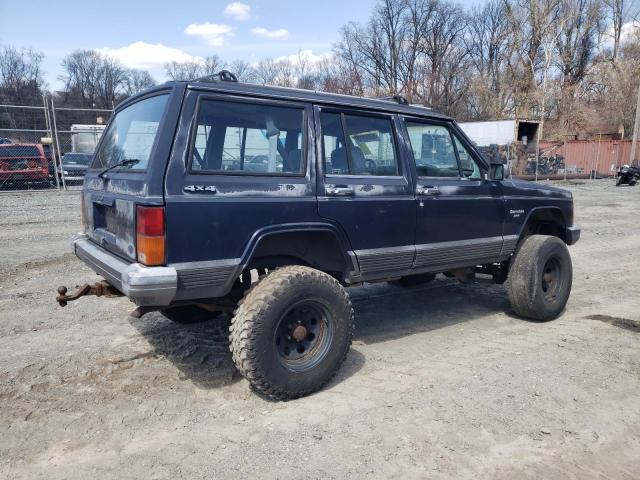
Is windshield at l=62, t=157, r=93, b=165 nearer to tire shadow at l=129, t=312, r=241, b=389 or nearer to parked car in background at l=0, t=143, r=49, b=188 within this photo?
parked car in background at l=0, t=143, r=49, b=188

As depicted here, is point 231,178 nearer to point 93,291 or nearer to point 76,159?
point 93,291

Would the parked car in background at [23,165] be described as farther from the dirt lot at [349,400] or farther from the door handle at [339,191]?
the door handle at [339,191]

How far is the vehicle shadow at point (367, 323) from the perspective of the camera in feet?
12.9

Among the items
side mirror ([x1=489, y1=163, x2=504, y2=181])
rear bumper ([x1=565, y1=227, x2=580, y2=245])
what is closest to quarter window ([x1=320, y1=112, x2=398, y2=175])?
side mirror ([x1=489, y1=163, x2=504, y2=181])

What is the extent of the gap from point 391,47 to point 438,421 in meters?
48.5

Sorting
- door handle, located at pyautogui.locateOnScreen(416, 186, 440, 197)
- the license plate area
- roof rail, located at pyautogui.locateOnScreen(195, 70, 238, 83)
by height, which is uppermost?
roof rail, located at pyautogui.locateOnScreen(195, 70, 238, 83)

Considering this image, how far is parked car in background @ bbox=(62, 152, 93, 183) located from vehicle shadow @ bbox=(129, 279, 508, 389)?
1343cm

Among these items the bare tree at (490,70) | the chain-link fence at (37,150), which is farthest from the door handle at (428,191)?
the bare tree at (490,70)

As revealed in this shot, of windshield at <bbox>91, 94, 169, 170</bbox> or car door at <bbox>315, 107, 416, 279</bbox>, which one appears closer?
windshield at <bbox>91, 94, 169, 170</bbox>

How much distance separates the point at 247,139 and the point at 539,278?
3.31 metres

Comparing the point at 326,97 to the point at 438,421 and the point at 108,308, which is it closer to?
the point at 438,421

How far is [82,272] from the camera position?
6.58 m

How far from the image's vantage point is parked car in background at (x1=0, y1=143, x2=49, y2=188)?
14.5 m

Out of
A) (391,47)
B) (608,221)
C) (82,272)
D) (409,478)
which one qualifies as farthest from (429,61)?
(409,478)
